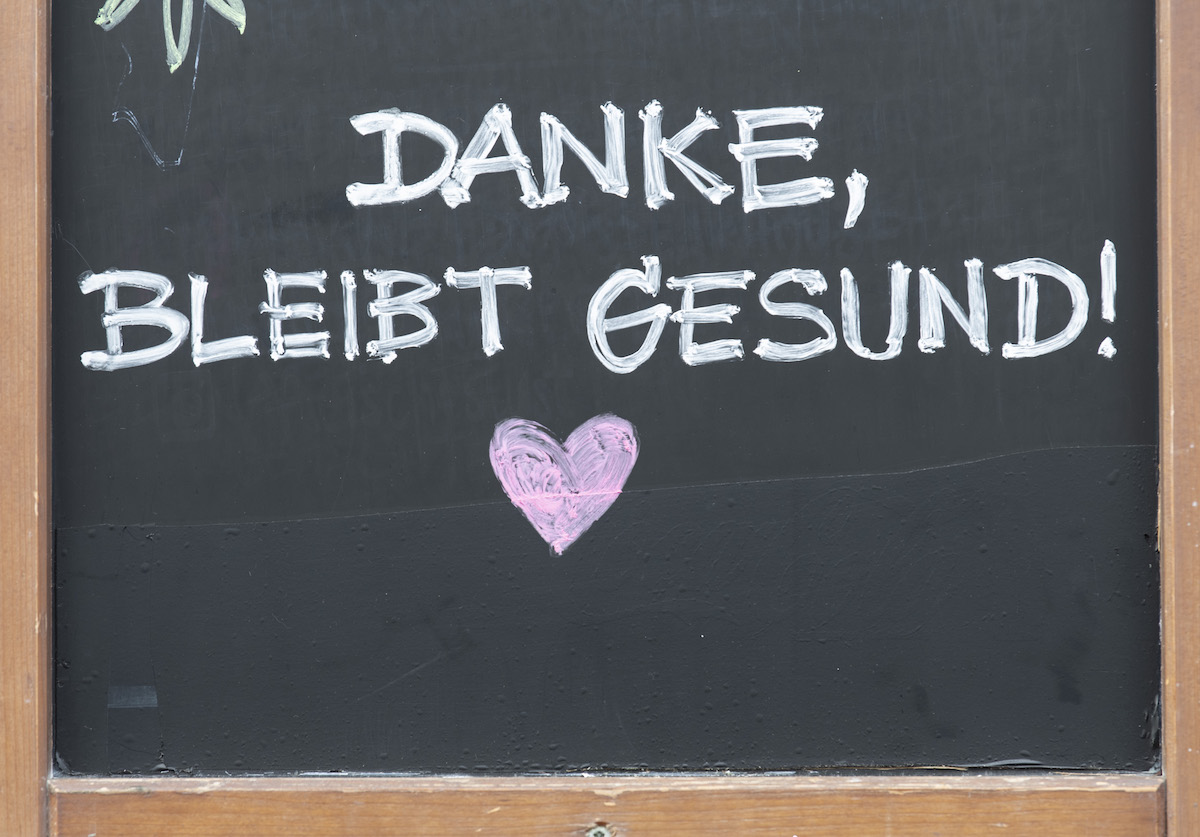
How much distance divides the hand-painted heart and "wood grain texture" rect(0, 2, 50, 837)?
0.87 meters

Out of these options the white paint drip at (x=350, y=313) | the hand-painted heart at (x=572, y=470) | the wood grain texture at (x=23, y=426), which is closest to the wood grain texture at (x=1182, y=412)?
the hand-painted heart at (x=572, y=470)

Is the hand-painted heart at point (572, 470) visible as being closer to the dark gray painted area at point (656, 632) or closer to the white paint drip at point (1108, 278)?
the dark gray painted area at point (656, 632)

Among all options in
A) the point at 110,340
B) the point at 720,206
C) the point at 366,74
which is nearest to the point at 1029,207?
the point at 720,206

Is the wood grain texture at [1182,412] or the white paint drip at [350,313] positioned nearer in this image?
the wood grain texture at [1182,412]

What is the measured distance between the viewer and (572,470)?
1.68m

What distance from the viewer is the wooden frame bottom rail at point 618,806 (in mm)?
1604

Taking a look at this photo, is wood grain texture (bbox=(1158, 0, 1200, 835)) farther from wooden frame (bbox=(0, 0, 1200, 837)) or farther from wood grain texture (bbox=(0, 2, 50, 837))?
wood grain texture (bbox=(0, 2, 50, 837))

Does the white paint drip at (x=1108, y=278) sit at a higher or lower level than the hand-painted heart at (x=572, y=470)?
higher

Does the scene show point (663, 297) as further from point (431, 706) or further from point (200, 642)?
point (200, 642)

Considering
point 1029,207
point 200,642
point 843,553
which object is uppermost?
point 1029,207

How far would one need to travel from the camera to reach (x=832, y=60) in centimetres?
167

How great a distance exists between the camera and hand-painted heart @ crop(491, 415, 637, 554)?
1682mm

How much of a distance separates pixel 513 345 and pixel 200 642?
2.61ft

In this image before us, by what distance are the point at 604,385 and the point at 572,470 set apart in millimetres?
165
